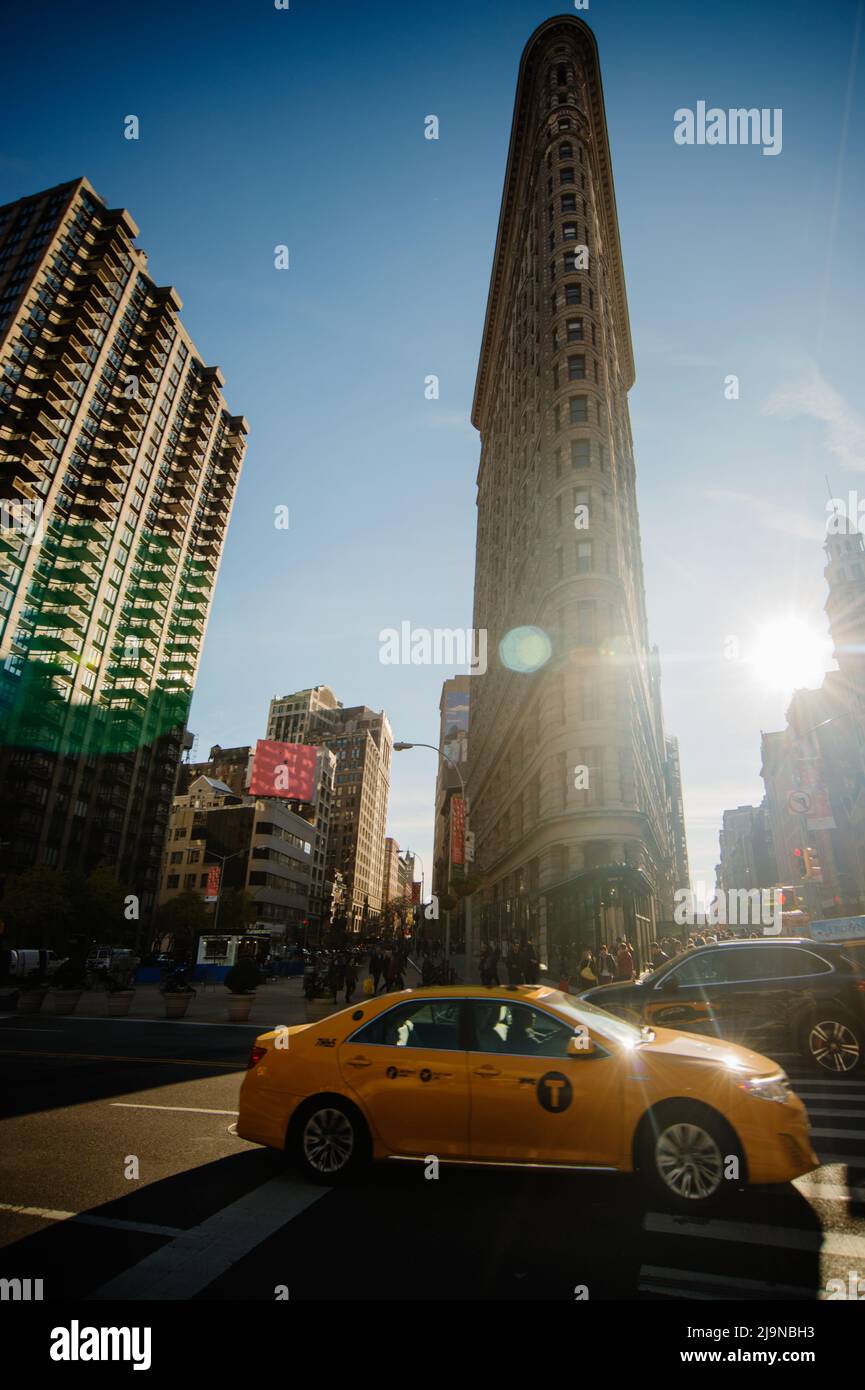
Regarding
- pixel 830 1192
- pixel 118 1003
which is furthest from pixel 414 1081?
pixel 118 1003

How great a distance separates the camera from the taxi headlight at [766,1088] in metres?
4.69

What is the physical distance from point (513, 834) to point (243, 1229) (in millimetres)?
38973

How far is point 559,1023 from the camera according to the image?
5316 mm

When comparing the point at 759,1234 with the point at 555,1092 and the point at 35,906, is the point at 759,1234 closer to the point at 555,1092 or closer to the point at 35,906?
the point at 555,1092

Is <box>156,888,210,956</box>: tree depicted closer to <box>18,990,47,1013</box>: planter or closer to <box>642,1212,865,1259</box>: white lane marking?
<box>18,990,47,1013</box>: planter

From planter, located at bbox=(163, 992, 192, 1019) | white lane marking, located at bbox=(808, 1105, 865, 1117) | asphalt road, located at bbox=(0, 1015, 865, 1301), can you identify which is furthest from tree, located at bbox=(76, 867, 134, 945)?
white lane marking, located at bbox=(808, 1105, 865, 1117)

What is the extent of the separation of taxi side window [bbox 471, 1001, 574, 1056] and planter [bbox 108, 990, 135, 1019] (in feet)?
57.5

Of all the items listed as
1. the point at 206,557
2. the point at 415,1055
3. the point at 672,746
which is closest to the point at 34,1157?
the point at 415,1055

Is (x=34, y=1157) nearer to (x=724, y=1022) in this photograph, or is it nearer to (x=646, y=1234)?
(x=646, y=1234)

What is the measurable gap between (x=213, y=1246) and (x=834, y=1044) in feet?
27.7

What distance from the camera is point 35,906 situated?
47156mm

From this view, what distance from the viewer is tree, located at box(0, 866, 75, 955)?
46778 mm
